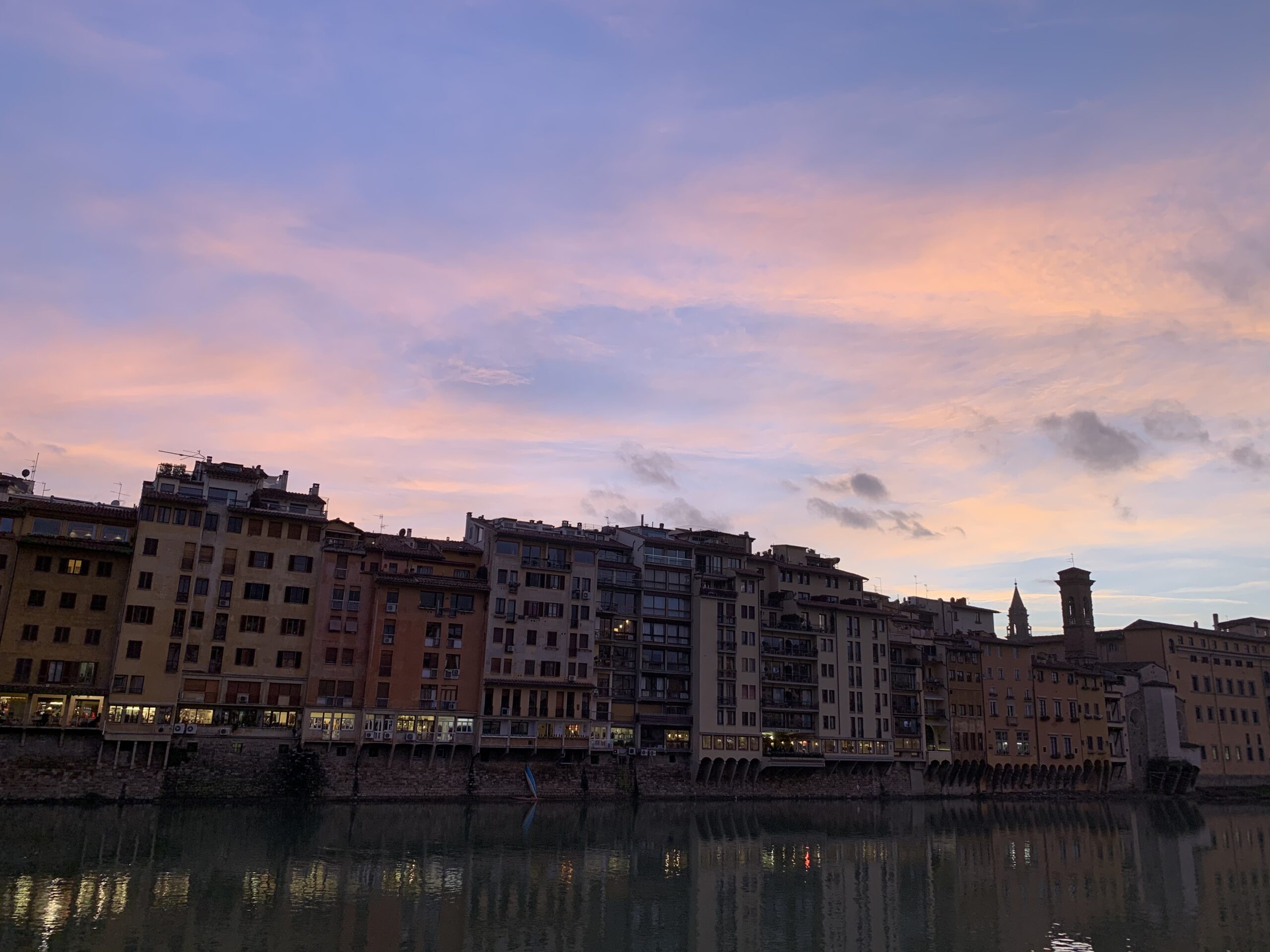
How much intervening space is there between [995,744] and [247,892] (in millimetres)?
104259

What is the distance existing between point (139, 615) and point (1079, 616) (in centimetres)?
13441

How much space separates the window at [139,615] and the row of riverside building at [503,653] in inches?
A: 9.5

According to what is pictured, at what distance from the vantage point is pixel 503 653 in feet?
304

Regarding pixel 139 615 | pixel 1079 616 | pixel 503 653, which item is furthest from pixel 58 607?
pixel 1079 616

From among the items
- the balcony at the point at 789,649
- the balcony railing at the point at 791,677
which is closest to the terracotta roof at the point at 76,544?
the balcony at the point at 789,649

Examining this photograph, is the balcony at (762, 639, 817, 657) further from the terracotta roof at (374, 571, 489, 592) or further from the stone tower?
the stone tower

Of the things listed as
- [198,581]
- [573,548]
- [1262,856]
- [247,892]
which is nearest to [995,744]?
[1262,856]

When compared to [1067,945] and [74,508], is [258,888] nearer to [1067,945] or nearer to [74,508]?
[1067,945]

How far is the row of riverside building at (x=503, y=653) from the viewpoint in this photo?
78.9 m

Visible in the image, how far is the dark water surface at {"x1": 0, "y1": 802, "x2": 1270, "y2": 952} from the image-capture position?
129 ft

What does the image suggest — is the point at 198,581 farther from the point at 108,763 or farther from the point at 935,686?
the point at 935,686

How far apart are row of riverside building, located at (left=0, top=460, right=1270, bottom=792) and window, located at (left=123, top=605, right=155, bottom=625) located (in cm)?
24

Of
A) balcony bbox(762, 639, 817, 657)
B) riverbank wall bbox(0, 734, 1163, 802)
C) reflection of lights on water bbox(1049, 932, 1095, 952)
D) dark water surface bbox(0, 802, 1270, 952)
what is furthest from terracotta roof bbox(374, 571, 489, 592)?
reflection of lights on water bbox(1049, 932, 1095, 952)

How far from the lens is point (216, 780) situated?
259 ft
